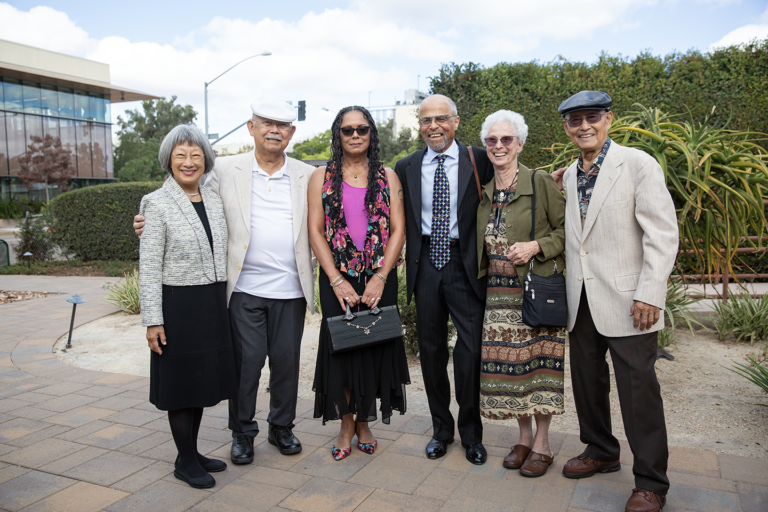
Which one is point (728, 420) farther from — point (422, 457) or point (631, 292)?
point (422, 457)

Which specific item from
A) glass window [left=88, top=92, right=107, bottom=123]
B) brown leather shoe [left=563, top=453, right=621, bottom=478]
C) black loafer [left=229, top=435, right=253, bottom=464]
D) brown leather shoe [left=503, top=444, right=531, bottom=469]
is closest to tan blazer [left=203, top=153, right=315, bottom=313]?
black loafer [left=229, top=435, right=253, bottom=464]

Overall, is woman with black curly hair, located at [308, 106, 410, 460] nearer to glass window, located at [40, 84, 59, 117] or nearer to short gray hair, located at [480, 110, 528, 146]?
short gray hair, located at [480, 110, 528, 146]

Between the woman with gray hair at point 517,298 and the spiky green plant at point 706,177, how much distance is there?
4.71 feet

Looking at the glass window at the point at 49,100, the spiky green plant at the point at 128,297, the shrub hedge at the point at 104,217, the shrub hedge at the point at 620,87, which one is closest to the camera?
the spiky green plant at the point at 128,297

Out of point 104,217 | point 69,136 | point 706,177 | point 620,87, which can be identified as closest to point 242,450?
point 706,177

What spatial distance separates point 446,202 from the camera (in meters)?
3.30

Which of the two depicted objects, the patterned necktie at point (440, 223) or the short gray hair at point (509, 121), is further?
the patterned necktie at point (440, 223)

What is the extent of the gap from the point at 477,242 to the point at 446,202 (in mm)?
302

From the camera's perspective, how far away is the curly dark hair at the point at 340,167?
10.8 feet

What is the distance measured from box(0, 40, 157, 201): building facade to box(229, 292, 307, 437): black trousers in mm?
34495

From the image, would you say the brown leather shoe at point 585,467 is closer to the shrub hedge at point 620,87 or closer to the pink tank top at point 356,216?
the pink tank top at point 356,216

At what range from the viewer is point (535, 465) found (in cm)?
307

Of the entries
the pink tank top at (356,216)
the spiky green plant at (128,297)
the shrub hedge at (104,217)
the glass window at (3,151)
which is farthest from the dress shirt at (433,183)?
the glass window at (3,151)

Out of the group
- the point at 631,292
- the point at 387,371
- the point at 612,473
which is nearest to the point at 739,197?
the point at 631,292
